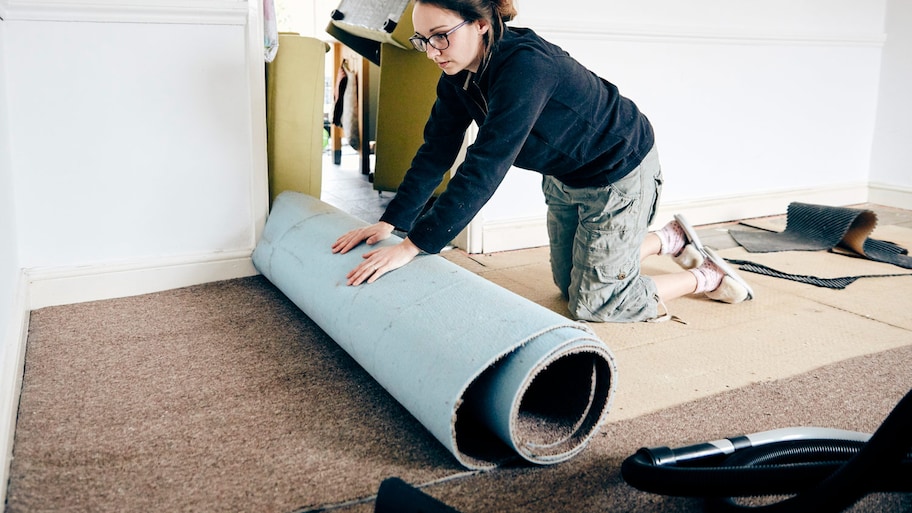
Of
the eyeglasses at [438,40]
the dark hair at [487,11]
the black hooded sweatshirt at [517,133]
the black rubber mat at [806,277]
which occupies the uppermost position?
the dark hair at [487,11]

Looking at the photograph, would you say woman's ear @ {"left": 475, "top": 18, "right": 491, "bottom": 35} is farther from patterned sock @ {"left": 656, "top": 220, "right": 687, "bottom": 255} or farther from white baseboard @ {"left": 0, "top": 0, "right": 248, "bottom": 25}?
patterned sock @ {"left": 656, "top": 220, "right": 687, "bottom": 255}

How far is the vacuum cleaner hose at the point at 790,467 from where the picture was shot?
0.71 m

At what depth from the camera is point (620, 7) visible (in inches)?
98.6

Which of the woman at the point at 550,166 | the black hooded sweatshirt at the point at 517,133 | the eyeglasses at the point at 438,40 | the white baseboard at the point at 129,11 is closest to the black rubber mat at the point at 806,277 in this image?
the woman at the point at 550,166

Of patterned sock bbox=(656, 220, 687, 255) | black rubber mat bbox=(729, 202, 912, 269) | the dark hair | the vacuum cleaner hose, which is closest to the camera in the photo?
the vacuum cleaner hose

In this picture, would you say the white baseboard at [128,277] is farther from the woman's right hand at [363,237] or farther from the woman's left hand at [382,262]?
the woman's left hand at [382,262]

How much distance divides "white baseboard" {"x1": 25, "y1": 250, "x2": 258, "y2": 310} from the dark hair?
3.41 feet

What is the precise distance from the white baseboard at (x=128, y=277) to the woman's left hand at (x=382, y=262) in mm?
746

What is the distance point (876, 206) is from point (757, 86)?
41.1 inches

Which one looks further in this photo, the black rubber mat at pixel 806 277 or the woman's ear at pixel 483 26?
the black rubber mat at pixel 806 277

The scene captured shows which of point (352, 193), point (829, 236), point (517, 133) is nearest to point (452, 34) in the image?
point (517, 133)

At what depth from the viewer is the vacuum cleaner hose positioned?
712 mm

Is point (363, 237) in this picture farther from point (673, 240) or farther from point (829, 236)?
point (829, 236)

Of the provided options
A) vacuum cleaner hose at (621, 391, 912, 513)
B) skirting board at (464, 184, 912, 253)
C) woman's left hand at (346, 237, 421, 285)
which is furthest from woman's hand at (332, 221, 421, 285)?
skirting board at (464, 184, 912, 253)
